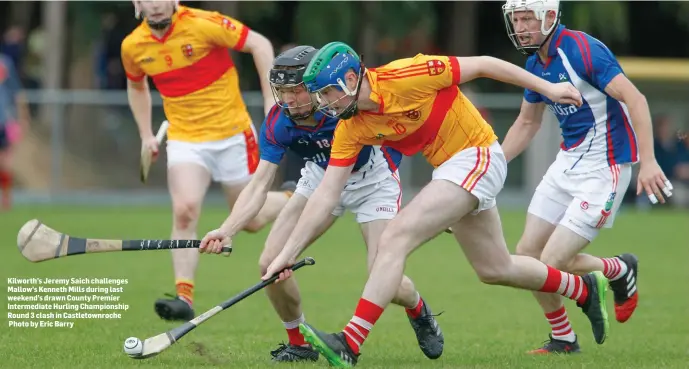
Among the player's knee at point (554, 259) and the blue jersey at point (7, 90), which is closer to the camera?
the player's knee at point (554, 259)

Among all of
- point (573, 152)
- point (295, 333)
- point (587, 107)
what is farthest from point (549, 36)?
point (295, 333)

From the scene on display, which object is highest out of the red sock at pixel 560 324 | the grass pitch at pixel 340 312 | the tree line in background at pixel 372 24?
the red sock at pixel 560 324

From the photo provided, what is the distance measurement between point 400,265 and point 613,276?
6.62 feet

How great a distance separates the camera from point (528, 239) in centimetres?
780

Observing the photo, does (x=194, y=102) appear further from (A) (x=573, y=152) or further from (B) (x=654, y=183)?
(B) (x=654, y=183)

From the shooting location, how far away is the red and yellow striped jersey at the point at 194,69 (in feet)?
30.7

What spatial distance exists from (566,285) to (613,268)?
81 cm

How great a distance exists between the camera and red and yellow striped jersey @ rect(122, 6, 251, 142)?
9352 millimetres

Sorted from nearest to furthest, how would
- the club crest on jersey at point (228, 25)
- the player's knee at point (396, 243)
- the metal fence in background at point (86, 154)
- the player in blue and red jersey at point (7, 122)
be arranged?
the player's knee at point (396, 243)
the club crest on jersey at point (228, 25)
the player in blue and red jersey at point (7, 122)
the metal fence in background at point (86, 154)

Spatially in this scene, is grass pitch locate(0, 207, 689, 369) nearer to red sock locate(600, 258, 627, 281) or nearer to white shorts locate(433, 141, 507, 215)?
red sock locate(600, 258, 627, 281)

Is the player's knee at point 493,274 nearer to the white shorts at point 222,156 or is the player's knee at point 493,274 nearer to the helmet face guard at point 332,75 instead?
the helmet face guard at point 332,75

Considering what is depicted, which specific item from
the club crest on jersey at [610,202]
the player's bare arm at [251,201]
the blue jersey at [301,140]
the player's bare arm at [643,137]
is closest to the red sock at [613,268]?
the club crest on jersey at [610,202]

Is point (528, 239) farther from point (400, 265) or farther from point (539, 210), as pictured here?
point (400, 265)

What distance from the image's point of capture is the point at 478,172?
6609 mm
